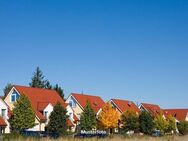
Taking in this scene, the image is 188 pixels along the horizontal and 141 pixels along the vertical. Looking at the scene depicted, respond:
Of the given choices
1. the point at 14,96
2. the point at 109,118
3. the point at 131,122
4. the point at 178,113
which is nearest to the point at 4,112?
the point at 14,96

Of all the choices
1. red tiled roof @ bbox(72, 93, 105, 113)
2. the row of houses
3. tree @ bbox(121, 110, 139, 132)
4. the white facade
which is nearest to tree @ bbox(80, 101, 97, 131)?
the row of houses

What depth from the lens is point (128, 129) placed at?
7006 centimetres

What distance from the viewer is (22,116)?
53.7 m

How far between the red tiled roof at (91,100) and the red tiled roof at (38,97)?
218 inches

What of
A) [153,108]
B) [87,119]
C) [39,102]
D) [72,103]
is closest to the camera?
[39,102]

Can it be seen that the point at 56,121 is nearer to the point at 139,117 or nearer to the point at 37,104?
the point at 37,104

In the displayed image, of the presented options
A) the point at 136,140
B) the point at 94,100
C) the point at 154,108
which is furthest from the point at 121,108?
the point at 136,140

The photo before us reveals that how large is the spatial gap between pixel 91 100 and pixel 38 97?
51.4ft

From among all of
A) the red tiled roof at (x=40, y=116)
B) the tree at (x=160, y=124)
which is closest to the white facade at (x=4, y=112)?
the red tiled roof at (x=40, y=116)

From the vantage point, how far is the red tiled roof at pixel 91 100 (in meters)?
73.3

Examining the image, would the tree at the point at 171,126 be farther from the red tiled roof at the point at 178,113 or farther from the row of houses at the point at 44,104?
the red tiled roof at the point at 178,113

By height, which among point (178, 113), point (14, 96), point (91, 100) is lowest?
point (14, 96)

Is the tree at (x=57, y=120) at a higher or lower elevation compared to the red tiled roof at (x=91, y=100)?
lower

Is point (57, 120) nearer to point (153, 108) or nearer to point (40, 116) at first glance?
point (40, 116)
